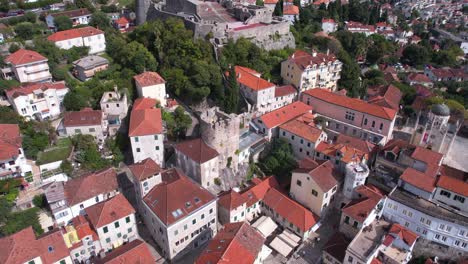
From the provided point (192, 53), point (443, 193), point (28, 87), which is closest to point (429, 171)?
point (443, 193)

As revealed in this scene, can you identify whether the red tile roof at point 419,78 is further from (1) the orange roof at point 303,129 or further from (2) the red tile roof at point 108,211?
(2) the red tile roof at point 108,211

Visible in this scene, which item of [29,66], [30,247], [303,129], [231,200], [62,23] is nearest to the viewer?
[30,247]

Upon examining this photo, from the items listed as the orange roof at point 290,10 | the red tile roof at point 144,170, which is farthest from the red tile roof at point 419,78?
the red tile roof at point 144,170

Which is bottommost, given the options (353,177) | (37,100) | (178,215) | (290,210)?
(290,210)

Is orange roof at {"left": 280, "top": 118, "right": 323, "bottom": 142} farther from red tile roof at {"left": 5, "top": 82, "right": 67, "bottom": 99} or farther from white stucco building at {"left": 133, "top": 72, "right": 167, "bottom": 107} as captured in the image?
red tile roof at {"left": 5, "top": 82, "right": 67, "bottom": 99}

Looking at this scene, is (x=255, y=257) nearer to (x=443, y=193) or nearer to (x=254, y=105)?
(x=443, y=193)

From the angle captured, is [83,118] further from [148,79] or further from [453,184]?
[453,184]

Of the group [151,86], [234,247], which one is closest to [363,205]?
[234,247]
